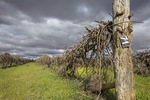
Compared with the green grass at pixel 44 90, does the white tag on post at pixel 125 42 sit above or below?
above

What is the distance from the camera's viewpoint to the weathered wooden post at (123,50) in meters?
5.54

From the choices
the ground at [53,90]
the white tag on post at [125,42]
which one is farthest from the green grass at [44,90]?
the white tag on post at [125,42]

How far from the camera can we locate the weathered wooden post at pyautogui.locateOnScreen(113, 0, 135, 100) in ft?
18.2

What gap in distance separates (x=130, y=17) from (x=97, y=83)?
10.8ft

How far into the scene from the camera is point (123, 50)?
5.64 meters

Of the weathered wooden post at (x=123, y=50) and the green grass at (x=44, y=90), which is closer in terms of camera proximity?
the weathered wooden post at (x=123, y=50)

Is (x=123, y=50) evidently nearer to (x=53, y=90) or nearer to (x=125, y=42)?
(x=125, y=42)

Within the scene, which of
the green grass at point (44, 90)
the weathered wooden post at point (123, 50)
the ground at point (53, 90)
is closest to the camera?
the weathered wooden post at point (123, 50)

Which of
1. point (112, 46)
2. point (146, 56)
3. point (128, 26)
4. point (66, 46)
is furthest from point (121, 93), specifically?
point (146, 56)

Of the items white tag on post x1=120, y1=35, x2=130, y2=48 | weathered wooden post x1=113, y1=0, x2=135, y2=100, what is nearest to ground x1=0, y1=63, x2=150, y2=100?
weathered wooden post x1=113, y1=0, x2=135, y2=100

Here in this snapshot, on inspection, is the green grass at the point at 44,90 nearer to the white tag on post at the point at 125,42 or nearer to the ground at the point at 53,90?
the ground at the point at 53,90

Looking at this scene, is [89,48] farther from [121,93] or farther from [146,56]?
[146,56]

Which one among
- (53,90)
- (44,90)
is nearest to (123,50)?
(53,90)

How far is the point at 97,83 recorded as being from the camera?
8273mm
